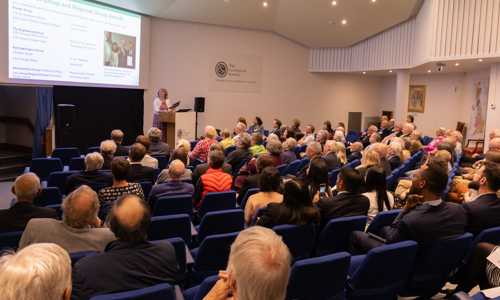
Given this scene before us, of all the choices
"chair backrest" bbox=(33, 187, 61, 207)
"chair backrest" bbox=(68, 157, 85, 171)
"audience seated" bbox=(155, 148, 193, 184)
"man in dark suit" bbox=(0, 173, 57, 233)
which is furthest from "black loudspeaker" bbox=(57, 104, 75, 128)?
"man in dark suit" bbox=(0, 173, 57, 233)

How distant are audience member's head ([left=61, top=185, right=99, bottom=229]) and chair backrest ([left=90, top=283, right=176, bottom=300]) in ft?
A: 3.27

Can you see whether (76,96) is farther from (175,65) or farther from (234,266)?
(234,266)

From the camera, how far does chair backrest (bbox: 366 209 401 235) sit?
3303 millimetres

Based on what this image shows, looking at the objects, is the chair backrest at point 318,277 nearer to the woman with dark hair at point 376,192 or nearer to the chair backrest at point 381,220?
the chair backrest at point 381,220

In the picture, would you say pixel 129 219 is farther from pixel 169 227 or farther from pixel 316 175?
pixel 316 175

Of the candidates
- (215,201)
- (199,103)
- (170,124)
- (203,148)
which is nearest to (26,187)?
(215,201)

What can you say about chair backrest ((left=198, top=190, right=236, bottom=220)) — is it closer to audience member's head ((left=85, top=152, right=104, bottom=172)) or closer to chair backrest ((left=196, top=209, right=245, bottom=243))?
chair backrest ((left=196, top=209, right=245, bottom=243))

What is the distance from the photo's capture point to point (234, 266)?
4.59ft

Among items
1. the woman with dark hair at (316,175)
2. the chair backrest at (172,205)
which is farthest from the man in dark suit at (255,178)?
the chair backrest at (172,205)

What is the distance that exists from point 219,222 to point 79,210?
115cm

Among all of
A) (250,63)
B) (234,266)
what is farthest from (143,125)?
(234,266)

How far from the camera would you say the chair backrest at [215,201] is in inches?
156

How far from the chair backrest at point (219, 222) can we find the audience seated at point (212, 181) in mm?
1117

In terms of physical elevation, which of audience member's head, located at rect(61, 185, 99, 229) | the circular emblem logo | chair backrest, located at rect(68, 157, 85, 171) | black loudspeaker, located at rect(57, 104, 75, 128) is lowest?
chair backrest, located at rect(68, 157, 85, 171)
